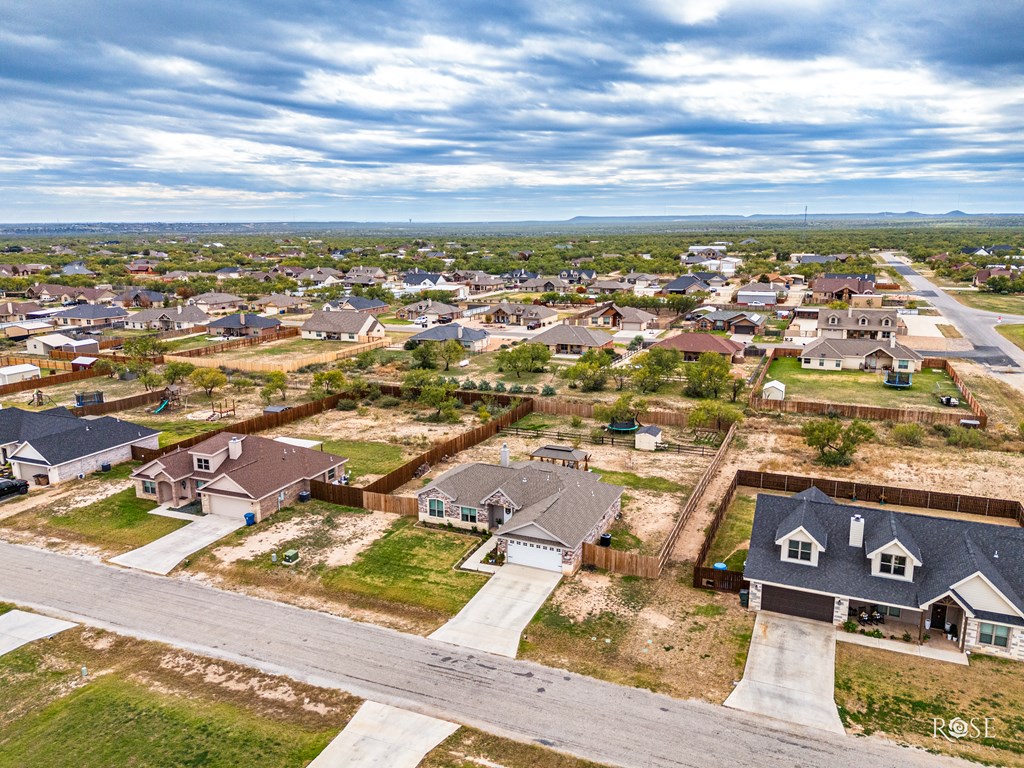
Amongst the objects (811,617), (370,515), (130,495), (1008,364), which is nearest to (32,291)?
(130,495)

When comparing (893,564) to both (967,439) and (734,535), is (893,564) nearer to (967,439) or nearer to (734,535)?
(734,535)

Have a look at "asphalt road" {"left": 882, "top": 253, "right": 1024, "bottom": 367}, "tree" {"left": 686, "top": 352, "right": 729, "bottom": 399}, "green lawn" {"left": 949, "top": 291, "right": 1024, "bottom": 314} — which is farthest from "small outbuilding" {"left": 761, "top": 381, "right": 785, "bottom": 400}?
"green lawn" {"left": 949, "top": 291, "right": 1024, "bottom": 314}

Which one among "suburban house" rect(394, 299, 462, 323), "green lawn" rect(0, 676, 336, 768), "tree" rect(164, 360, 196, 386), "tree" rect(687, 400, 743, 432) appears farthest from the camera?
"suburban house" rect(394, 299, 462, 323)

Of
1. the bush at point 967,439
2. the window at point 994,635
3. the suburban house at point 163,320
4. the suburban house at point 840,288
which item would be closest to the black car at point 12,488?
the window at point 994,635

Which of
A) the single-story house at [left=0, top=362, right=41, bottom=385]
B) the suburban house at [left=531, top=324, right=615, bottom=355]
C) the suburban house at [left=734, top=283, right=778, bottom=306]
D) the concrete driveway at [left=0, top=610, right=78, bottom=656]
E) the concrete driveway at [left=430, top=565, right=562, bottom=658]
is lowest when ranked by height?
the concrete driveway at [left=0, top=610, right=78, bottom=656]

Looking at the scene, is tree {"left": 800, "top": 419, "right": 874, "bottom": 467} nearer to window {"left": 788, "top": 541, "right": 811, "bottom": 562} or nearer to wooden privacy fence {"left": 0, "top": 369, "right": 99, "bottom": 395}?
window {"left": 788, "top": 541, "right": 811, "bottom": 562}

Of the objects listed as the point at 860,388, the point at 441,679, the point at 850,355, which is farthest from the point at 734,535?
the point at 850,355

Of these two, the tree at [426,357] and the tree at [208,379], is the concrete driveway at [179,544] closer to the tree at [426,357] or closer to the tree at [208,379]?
the tree at [208,379]

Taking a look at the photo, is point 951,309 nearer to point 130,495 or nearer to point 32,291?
point 130,495

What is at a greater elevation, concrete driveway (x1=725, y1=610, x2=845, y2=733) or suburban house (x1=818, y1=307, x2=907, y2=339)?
suburban house (x1=818, y1=307, x2=907, y2=339)
